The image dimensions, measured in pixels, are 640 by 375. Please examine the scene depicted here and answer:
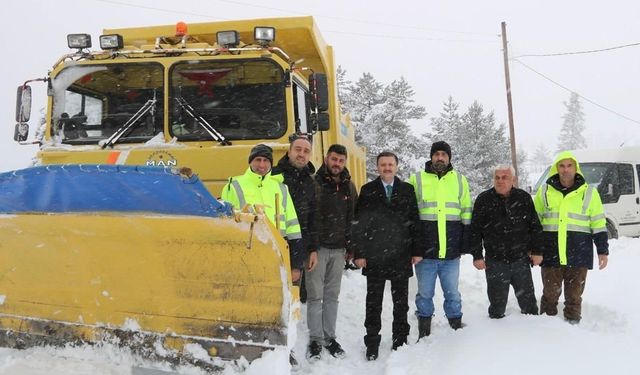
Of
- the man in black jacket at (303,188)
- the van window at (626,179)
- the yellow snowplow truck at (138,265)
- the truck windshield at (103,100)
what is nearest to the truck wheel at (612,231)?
the van window at (626,179)

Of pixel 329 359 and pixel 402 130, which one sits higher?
pixel 402 130

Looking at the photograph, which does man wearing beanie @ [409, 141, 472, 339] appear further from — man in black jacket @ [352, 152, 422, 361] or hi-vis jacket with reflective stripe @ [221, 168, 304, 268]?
hi-vis jacket with reflective stripe @ [221, 168, 304, 268]

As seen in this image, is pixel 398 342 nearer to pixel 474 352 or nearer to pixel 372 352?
pixel 372 352

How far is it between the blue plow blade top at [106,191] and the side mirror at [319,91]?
2.68 m

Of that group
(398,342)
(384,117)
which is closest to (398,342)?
(398,342)

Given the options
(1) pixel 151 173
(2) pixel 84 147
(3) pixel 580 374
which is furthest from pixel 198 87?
(3) pixel 580 374

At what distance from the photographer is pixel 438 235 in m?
4.55

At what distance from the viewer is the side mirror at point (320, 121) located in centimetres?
546

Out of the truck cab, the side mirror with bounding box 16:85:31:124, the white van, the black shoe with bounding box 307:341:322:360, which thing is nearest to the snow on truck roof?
the truck cab

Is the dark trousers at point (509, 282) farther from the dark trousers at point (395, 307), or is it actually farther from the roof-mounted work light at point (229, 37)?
the roof-mounted work light at point (229, 37)

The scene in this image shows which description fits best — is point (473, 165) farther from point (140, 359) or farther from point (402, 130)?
point (140, 359)

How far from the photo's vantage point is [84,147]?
509 centimetres

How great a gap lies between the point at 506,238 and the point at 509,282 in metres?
0.41

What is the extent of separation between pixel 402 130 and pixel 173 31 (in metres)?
23.4
